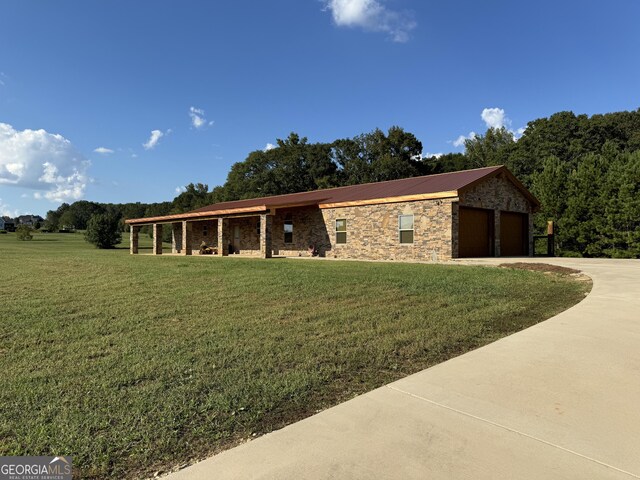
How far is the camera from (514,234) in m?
21.0

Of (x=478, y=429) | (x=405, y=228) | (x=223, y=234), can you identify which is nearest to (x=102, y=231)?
(x=223, y=234)

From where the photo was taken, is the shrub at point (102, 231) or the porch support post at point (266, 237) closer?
the porch support post at point (266, 237)

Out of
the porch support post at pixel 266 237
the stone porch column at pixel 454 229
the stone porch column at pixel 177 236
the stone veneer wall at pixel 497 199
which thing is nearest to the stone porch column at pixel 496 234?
the stone veneer wall at pixel 497 199

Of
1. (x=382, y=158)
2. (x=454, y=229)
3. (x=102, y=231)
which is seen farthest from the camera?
(x=382, y=158)

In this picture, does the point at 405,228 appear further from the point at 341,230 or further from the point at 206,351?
the point at 206,351

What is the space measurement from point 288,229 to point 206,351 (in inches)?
760

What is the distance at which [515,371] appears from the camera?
3.86 m

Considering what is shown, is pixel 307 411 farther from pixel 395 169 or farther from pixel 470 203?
pixel 395 169

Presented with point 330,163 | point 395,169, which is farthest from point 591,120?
point 330,163

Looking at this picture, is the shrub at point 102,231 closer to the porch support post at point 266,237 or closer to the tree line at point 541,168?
the tree line at point 541,168

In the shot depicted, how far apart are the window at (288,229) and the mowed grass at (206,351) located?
1414 centimetres

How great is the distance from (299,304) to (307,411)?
12.8ft

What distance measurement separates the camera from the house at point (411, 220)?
56.1 ft

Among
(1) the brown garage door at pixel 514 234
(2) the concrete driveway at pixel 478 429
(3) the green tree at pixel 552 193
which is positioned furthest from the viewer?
(3) the green tree at pixel 552 193
